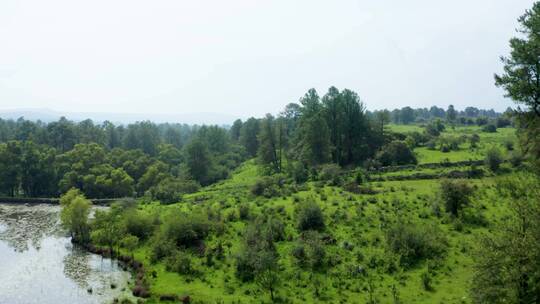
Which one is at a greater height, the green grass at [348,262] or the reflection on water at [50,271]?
the green grass at [348,262]

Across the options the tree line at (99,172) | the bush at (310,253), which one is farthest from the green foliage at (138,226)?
the bush at (310,253)

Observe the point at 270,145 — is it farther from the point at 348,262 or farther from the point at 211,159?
the point at 348,262

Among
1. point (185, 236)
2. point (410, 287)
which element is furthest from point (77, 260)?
point (410, 287)

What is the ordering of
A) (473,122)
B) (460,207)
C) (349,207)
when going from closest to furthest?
1. (460,207)
2. (349,207)
3. (473,122)

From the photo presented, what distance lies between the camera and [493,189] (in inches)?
1628

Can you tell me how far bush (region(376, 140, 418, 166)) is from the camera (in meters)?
63.0

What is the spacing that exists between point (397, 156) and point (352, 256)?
122 feet

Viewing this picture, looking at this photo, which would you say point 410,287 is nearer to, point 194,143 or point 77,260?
point 77,260

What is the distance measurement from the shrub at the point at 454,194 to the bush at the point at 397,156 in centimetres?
2692

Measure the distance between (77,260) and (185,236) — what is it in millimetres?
11391

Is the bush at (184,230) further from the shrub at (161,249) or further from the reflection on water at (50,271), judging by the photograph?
the reflection on water at (50,271)

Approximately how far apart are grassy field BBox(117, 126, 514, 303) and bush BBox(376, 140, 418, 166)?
49.5 feet

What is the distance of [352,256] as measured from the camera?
2997 centimetres

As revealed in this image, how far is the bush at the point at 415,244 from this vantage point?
28.8 meters
